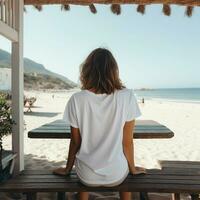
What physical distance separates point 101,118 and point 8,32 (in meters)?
1.27

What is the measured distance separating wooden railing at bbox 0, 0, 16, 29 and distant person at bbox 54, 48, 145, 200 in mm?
1097

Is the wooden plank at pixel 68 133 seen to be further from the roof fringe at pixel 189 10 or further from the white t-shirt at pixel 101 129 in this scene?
the roof fringe at pixel 189 10

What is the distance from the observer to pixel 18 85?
2988 mm

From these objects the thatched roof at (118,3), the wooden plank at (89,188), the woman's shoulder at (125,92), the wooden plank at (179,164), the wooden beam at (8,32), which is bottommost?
the wooden plank at (179,164)

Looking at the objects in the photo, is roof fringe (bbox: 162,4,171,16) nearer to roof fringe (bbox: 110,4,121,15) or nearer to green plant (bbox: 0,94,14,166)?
roof fringe (bbox: 110,4,121,15)

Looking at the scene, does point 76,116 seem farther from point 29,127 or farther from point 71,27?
point 71,27

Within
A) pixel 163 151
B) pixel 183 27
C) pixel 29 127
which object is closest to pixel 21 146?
pixel 163 151

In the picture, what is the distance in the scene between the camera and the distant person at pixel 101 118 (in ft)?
6.57

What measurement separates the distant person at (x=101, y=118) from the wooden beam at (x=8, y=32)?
2.98 feet

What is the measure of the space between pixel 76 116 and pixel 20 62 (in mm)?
1221

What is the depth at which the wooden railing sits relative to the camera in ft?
8.90

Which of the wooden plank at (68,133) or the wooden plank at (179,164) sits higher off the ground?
the wooden plank at (68,133)

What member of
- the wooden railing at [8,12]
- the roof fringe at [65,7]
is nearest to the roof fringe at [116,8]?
the roof fringe at [65,7]

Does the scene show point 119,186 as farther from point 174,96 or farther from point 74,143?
point 174,96
